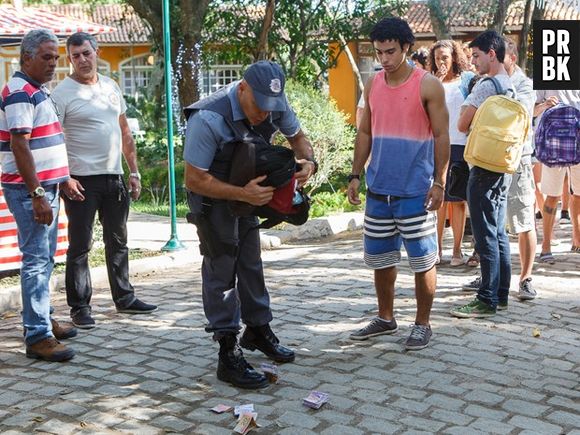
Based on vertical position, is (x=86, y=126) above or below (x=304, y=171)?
above

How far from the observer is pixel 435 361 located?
5652mm

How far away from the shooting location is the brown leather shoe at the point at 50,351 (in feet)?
18.7

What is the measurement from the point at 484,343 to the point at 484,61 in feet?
6.46

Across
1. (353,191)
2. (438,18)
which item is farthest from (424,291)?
(438,18)

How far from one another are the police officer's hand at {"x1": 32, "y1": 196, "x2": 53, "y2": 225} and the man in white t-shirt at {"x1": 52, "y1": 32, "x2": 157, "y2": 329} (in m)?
0.69

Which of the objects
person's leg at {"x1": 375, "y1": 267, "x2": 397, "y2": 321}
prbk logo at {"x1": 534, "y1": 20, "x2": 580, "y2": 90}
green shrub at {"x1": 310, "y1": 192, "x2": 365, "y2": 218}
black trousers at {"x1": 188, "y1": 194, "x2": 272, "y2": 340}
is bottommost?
green shrub at {"x1": 310, "y1": 192, "x2": 365, "y2": 218}

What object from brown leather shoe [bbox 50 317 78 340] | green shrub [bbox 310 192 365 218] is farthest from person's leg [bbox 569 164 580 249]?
brown leather shoe [bbox 50 317 78 340]

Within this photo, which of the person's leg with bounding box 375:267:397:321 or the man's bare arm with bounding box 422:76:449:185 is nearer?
the man's bare arm with bounding box 422:76:449:185

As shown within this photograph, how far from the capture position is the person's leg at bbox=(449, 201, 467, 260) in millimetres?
8461

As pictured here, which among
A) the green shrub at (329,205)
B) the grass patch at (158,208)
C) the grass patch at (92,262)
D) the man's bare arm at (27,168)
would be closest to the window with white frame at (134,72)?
the grass patch at (158,208)

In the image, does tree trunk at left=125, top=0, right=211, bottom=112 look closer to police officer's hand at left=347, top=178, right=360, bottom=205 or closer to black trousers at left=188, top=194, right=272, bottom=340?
police officer's hand at left=347, top=178, right=360, bottom=205

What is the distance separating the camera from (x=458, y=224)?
8.45 metres

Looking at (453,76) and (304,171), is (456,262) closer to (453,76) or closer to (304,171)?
(453,76)

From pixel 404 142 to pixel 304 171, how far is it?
0.83 metres
